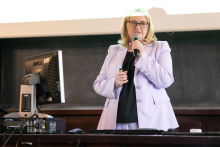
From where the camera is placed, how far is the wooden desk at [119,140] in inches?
35.7

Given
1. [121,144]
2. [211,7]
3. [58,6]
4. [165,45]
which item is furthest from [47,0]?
[121,144]

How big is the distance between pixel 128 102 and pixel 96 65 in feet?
6.16

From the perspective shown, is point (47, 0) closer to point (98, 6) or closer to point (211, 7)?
point (98, 6)

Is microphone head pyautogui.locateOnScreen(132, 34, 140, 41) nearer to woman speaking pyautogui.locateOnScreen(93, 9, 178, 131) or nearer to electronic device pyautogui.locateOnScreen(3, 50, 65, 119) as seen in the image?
woman speaking pyautogui.locateOnScreen(93, 9, 178, 131)

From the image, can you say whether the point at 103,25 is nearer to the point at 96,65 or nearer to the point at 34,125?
the point at 96,65

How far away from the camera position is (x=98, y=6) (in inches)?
93.3

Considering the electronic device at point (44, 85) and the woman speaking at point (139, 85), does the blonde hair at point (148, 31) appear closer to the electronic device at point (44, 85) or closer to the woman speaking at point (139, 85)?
the woman speaking at point (139, 85)

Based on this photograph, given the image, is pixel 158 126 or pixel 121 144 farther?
pixel 158 126

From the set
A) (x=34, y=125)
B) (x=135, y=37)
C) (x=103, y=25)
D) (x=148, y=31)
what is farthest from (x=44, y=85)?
(x=103, y=25)

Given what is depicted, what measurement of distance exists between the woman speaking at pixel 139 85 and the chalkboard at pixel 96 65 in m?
1.58

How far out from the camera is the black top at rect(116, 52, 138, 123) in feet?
4.94

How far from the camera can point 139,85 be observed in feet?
5.14

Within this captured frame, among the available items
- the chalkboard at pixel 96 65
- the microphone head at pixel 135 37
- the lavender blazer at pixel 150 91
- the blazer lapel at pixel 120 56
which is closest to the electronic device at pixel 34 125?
the lavender blazer at pixel 150 91

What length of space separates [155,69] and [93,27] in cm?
152
